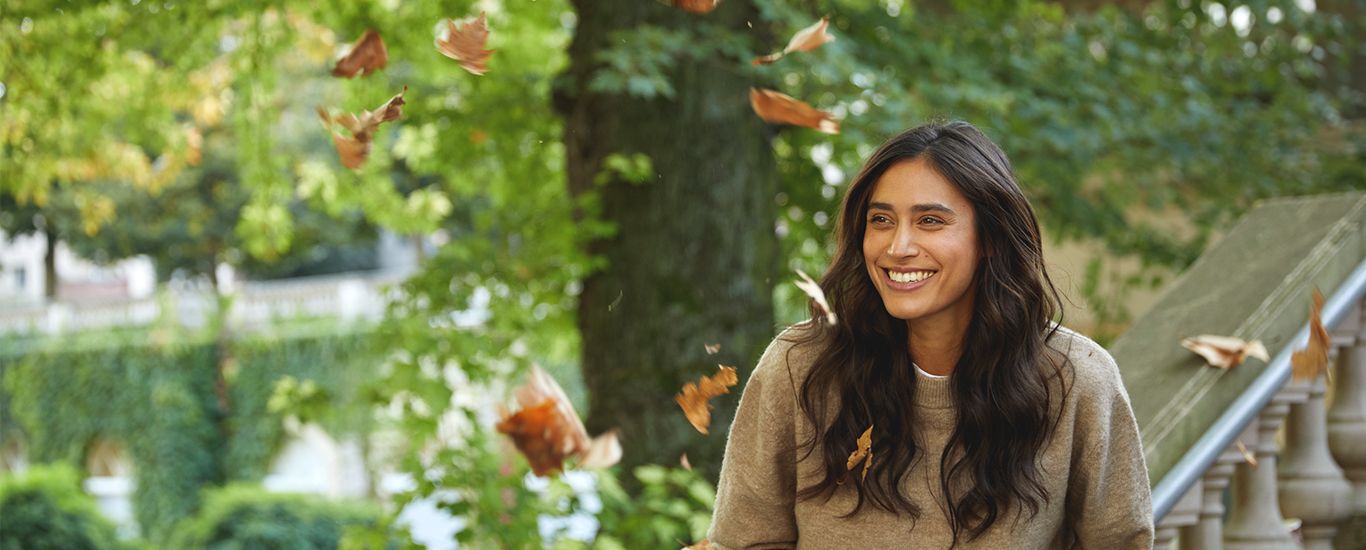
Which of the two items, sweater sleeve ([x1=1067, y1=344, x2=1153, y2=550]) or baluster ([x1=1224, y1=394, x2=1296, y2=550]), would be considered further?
baluster ([x1=1224, y1=394, x2=1296, y2=550])

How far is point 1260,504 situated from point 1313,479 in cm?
13

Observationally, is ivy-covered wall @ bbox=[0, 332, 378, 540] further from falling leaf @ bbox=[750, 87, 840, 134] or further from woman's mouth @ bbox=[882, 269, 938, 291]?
woman's mouth @ bbox=[882, 269, 938, 291]

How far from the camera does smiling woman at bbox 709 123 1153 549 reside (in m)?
1.99

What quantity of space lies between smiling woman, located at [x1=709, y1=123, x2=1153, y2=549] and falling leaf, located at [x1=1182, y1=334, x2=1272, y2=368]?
2.12ft

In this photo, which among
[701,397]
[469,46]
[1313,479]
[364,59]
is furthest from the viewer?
[364,59]

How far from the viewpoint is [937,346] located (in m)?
2.08

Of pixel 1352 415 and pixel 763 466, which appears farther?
pixel 1352 415

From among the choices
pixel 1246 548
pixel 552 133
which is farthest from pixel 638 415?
pixel 1246 548

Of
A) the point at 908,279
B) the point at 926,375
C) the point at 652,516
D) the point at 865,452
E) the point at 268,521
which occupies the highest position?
the point at 908,279

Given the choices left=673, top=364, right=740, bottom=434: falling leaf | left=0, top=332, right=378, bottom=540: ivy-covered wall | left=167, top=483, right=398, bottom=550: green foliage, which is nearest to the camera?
left=673, top=364, right=740, bottom=434: falling leaf

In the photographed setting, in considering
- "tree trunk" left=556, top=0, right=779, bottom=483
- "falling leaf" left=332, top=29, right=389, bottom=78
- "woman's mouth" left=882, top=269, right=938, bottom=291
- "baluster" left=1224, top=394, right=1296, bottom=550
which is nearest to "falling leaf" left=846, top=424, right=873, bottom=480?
"woman's mouth" left=882, top=269, right=938, bottom=291

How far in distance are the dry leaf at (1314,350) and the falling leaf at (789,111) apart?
1.69 meters

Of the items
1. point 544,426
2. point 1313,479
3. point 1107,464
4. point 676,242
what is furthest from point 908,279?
point 676,242

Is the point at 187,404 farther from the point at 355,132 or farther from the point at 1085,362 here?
the point at 1085,362
